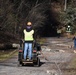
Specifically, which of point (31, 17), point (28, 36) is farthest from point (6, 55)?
point (31, 17)

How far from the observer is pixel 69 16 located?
248ft

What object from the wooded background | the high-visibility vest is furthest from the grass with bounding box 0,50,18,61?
the wooded background

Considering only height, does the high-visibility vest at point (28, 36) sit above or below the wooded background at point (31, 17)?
above

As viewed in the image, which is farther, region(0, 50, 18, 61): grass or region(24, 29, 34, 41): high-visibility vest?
region(0, 50, 18, 61): grass

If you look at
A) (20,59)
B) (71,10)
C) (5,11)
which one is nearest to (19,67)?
(20,59)

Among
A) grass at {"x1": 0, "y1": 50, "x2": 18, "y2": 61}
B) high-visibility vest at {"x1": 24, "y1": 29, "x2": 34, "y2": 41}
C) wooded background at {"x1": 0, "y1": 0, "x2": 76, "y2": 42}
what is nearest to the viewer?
high-visibility vest at {"x1": 24, "y1": 29, "x2": 34, "y2": 41}

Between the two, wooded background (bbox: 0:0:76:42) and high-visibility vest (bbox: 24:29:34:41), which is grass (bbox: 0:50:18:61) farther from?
wooded background (bbox: 0:0:76:42)

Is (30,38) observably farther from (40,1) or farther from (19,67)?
(40,1)

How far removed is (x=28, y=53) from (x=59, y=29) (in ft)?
208

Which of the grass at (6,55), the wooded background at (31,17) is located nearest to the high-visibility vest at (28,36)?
the grass at (6,55)

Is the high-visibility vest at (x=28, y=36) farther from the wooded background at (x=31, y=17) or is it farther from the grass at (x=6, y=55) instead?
the wooded background at (x=31, y=17)

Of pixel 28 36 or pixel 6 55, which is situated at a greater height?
pixel 28 36

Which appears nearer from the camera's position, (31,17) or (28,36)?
(28,36)

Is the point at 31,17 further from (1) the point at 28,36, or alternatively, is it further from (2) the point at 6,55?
(1) the point at 28,36
